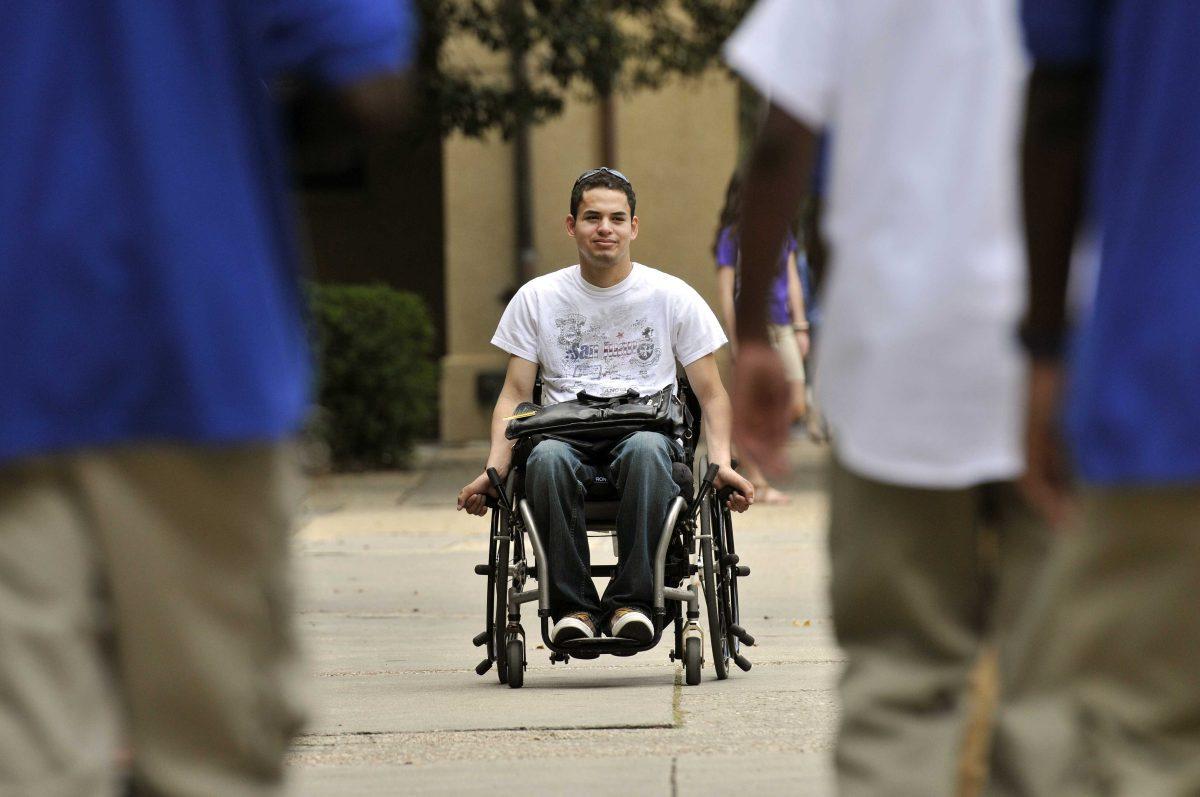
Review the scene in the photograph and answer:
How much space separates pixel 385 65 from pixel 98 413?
522 mm

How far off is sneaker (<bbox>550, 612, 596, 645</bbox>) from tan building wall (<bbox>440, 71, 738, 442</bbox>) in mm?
9800

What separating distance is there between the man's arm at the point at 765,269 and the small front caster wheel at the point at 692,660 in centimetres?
318

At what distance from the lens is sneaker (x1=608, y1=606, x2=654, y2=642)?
5.98m

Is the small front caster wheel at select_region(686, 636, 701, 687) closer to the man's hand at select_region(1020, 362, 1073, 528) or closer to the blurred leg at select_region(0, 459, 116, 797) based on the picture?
the man's hand at select_region(1020, 362, 1073, 528)

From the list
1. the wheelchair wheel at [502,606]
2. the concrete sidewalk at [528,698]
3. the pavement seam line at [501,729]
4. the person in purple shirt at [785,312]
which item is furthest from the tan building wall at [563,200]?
the pavement seam line at [501,729]

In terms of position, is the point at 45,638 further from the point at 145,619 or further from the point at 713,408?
the point at 713,408

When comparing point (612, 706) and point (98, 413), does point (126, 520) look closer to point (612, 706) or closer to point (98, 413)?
point (98, 413)

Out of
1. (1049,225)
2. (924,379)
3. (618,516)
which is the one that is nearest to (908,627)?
(924,379)

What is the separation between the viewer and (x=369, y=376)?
13383 millimetres

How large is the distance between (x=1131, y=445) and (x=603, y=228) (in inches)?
176

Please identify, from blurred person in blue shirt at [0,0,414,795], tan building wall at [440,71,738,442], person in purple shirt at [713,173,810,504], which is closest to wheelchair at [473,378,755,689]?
person in purple shirt at [713,173,810,504]

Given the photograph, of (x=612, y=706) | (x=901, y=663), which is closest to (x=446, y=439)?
(x=612, y=706)

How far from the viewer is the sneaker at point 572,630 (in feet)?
19.7

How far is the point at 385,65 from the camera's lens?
2.35 meters
